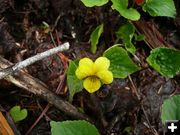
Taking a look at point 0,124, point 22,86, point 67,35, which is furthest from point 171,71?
point 0,124

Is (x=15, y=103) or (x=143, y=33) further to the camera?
(x=143, y=33)

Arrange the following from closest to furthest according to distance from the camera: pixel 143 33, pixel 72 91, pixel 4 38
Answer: pixel 72 91 < pixel 4 38 < pixel 143 33

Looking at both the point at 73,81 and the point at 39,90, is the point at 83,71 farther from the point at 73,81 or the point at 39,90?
the point at 39,90

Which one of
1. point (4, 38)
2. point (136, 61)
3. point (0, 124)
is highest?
point (4, 38)

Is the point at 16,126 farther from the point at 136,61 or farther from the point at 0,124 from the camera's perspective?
the point at 136,61

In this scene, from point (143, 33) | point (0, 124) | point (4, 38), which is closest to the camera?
point (0, 124)

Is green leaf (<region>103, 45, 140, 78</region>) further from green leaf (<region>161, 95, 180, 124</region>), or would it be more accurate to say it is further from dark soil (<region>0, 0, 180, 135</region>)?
green leaf (<region>161, 95, 180, 124</region>)

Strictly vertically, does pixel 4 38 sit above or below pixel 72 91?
above
